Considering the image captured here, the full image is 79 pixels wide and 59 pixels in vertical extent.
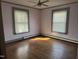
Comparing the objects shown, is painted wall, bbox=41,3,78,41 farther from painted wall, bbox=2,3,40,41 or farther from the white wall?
painted wall, bbox=2,3,40,41

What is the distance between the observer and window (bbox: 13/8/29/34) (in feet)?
15.1

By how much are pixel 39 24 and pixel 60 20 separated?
2.02 meters

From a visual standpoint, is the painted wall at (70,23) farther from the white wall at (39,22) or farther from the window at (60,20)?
the window at (60,20)

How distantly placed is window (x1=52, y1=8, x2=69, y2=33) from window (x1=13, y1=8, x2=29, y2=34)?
203 cm

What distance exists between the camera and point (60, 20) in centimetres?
500

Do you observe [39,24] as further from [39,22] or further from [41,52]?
[41,52]

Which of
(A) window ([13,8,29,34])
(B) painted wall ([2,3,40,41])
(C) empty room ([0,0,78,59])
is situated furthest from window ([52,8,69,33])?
(A) window ([13,8,29,34])

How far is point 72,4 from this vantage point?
427cm

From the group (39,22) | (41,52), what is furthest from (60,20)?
(41,52)

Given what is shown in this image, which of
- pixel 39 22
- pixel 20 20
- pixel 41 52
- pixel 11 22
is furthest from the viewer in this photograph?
pixel 39 22

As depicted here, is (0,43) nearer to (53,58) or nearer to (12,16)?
(53,58)

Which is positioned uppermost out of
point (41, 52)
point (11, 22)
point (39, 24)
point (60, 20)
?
point (60, 20)

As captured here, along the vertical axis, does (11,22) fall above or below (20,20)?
below

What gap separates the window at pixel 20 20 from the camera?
4.59m
